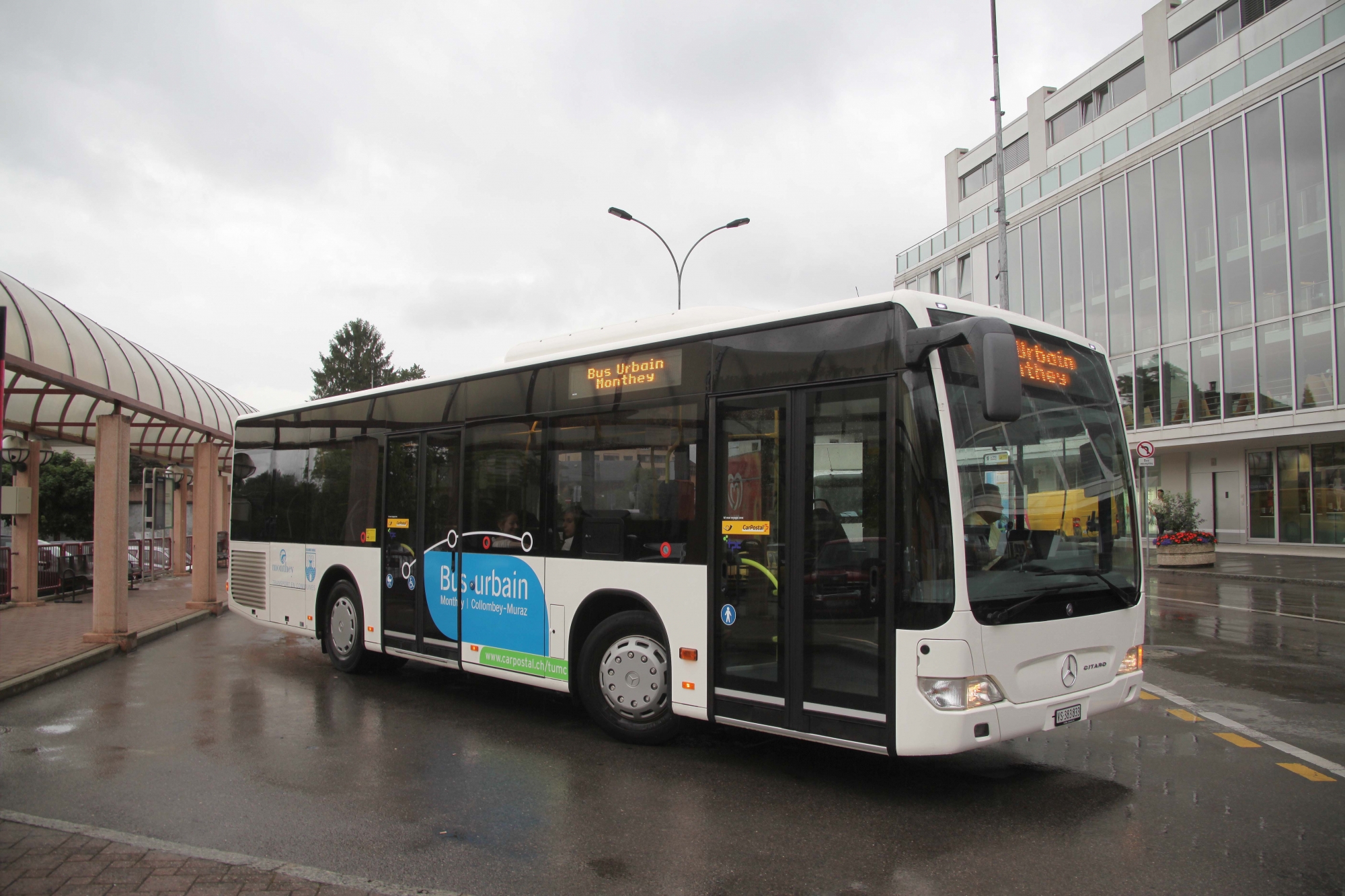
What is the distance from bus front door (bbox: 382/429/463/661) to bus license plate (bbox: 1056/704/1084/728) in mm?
5158

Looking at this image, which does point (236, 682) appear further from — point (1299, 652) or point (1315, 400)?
point (1315, 400)

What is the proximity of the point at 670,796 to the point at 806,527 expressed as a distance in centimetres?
187

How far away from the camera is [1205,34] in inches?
1282

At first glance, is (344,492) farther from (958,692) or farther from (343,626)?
(958,692)

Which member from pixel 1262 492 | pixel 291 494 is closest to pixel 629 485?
pixel 291 494

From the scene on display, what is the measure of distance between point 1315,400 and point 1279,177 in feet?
22.9

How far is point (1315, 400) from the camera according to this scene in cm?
2650

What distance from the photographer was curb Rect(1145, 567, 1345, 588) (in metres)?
19.7

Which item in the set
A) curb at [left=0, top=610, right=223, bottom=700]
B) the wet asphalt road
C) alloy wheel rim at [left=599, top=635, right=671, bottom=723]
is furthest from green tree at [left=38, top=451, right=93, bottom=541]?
alloy wheel rim at [left=599, top=635, right=671, bottom=723]

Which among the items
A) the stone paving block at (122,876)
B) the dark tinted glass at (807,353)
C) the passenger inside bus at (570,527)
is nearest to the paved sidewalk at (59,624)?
the stone paving block at (122,876)


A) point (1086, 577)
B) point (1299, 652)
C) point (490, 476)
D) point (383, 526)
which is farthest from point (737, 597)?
point (1299, 652)

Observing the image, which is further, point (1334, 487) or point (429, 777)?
point (1334, 487)

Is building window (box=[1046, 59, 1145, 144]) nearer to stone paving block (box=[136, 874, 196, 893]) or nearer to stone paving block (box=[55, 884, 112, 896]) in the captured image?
stone paving block (box=[136, 874, 196, 893])

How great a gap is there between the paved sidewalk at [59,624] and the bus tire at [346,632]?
3088mm
